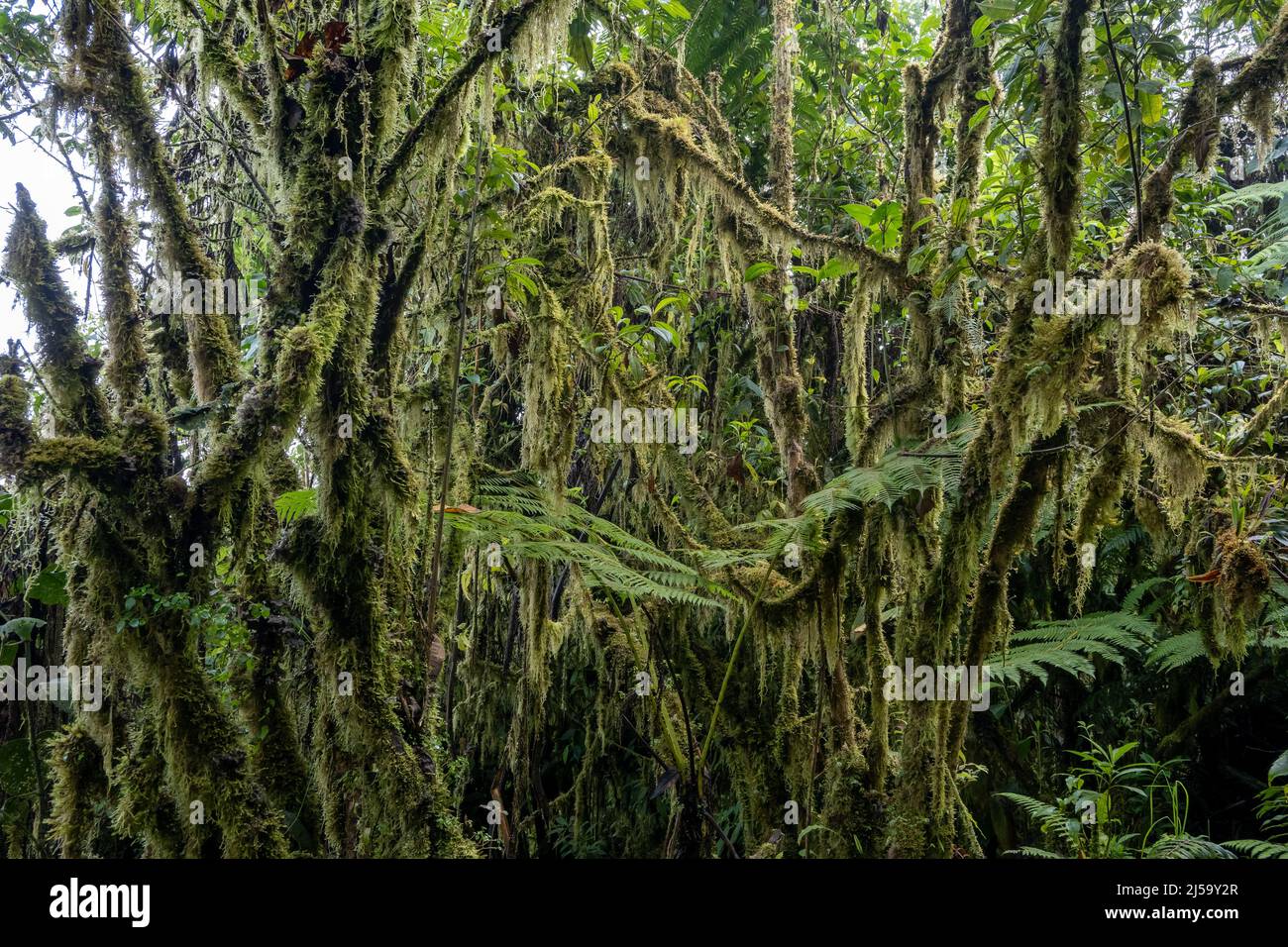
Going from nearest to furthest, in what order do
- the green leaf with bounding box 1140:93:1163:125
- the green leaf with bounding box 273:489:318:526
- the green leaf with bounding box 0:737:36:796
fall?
1. the green leaf with bounding box 273:489:318:526
2. the green leaf with bounding box 1140:93:1163:125
3. the green leaf with bounding box 0:737:36:796

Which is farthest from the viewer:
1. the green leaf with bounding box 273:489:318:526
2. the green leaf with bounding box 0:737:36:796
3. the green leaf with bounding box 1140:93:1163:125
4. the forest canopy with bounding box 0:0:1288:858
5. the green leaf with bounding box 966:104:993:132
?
the green leaf with bounding box 0:737:36:796

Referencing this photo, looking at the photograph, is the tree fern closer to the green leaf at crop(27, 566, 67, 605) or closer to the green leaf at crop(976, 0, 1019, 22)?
the green leaf at crop(976, 0, 1019, 22)

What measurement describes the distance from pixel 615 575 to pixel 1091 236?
129 inches

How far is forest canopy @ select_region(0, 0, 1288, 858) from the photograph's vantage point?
2.32 metres

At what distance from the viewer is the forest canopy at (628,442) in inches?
91.4

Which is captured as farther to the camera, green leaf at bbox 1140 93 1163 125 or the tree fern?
the tree fern

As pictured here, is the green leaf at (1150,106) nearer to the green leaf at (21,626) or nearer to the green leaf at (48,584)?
the green leaf at (48,584)

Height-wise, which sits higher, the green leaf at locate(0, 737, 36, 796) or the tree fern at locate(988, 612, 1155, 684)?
the tree fern at locate(988, 612, 1155, 684)

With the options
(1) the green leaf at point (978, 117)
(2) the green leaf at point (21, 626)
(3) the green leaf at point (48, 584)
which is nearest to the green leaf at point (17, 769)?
(2) the green leaf at point (21, 626)

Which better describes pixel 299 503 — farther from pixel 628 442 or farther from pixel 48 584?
pixel 628 442

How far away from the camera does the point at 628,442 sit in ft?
12.1

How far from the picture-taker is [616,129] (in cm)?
390

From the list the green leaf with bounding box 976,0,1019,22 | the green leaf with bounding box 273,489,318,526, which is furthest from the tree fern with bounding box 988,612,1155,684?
the green leaf with bounding box 273,489,318,526
